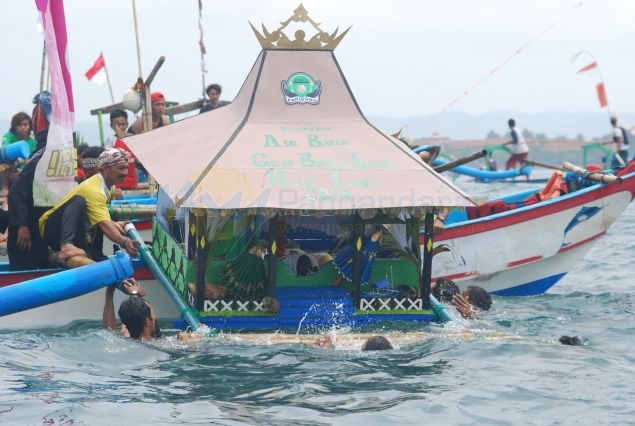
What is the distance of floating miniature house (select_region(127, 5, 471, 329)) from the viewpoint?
34.3 feet

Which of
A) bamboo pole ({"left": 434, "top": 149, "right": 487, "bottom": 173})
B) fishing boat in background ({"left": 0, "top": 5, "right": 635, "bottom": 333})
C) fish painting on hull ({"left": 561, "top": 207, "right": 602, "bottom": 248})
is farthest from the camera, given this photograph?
fish painting on hull ({"left": 561, "top": 207, "right": 602, "bottom": 248})

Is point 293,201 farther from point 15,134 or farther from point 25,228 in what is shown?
point 15,134

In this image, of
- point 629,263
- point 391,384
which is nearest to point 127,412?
point 391,384

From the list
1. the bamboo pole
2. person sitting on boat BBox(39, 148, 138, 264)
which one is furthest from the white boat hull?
person sitting on boat BBox(39, 148, 138, 264)

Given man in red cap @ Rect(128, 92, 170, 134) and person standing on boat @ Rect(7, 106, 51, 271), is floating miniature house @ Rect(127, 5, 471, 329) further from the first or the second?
man in red cap @ Rect(128, 92, 170, 134)

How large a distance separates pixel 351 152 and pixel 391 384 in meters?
2.90

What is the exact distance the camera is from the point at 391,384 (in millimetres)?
9031

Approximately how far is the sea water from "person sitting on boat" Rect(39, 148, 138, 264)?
909 mm

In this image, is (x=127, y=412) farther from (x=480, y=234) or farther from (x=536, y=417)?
(x=480, y=234)

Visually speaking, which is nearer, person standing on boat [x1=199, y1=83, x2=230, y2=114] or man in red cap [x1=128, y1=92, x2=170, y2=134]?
man in red cap [x1=128, y1=92, x2=170, y2=134]

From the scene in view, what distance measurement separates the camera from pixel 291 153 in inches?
430

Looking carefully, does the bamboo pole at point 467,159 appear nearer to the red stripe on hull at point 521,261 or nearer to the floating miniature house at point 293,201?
the red stripe on hull at point 521,261

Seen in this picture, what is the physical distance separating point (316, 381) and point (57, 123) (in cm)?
462

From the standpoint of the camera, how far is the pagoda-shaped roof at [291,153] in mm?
10336
